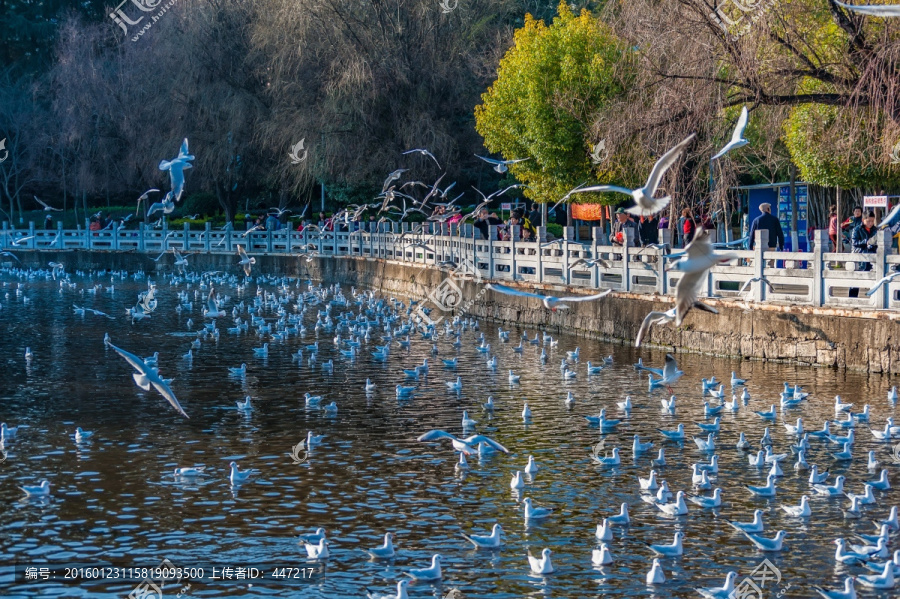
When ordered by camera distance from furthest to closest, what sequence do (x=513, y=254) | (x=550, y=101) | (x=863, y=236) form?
(x=550, y=101) < (x=513, y=254) < (x=863, y=236)

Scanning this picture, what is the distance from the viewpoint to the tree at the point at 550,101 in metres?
26.1

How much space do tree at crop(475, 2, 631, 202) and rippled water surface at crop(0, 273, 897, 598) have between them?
8129mm

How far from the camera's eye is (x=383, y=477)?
1169cm

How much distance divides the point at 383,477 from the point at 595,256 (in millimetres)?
10698

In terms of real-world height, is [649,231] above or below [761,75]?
below

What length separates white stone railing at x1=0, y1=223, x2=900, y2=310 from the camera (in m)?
16.9

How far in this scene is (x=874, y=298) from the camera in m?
16.6

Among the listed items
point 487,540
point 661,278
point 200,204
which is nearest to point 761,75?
point 661,278

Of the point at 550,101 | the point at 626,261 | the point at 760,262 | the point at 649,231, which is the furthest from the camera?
the point at 550,101

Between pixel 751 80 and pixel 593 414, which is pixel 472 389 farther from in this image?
pixel 751 80

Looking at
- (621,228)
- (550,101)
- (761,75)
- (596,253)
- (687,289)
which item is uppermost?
(550,101)

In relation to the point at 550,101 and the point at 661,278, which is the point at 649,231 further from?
the point at 661,278

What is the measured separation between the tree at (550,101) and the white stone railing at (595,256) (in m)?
2.45

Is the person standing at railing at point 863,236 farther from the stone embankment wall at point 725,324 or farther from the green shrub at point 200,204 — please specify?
the green shrub at point 200,204
